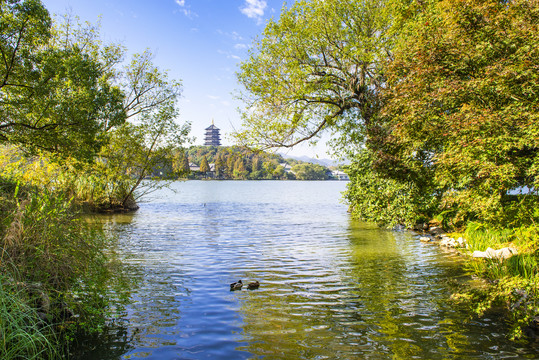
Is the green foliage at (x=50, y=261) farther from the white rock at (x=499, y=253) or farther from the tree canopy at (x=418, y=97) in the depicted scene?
the white rock at (x=499, y=253)

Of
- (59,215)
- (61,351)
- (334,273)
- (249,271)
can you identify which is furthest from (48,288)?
(334,273)

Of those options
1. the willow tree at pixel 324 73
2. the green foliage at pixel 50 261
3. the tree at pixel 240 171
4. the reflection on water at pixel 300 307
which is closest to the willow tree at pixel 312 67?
the willow tree at pixel 324 73

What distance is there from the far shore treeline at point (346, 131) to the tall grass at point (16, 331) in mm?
33

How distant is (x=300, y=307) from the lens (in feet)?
25.7

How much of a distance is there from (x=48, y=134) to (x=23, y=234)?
28.5ft

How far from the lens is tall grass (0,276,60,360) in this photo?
4531 mm

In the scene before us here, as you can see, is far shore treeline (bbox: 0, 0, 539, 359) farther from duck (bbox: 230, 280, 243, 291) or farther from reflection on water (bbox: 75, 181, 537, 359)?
duck (bbox: 230, 280, 243, 291)

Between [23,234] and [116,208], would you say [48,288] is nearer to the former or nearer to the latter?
[23,234]

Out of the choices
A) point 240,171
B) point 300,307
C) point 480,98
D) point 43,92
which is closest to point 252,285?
point 300,307

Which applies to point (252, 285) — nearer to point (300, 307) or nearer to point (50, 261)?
point (300, 307)

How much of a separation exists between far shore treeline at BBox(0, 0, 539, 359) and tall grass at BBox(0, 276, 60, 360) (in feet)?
0.11

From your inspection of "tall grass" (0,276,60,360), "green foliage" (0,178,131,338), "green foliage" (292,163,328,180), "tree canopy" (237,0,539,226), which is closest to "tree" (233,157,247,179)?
"green foliage" (292,163,328,180)

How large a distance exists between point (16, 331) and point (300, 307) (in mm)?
4994

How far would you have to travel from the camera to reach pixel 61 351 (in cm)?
556
